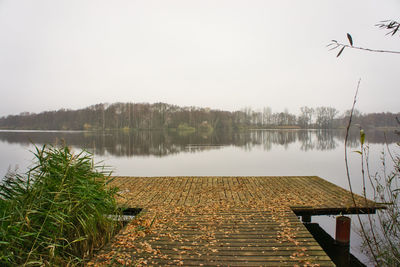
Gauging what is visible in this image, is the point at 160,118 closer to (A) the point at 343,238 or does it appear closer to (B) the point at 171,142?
(B) the point at 171,142

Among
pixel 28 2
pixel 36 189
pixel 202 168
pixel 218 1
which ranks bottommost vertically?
pixel 202 168

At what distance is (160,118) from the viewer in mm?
72375

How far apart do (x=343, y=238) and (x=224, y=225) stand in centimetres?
206

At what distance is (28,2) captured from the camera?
71.8ft

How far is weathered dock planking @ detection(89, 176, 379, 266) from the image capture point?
272cm

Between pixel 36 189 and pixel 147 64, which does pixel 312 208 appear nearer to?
pixel 36 189

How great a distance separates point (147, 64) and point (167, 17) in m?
24.8

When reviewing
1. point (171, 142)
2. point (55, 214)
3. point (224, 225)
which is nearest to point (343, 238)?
Result: point (224, 225)

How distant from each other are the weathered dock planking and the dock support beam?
55 centimetres

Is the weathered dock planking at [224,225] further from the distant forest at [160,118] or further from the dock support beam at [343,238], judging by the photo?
the distant forest at [160,118]

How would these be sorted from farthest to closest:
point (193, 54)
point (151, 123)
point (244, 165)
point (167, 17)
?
1. point (151, 123)
2. point (193, 54)
3. point (167, 17)
4. point (244, 165)

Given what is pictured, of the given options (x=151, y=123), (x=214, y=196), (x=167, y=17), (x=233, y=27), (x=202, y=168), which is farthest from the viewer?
(x=151, y=123)

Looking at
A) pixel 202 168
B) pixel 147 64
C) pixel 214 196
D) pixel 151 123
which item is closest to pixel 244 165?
pixel 202 168

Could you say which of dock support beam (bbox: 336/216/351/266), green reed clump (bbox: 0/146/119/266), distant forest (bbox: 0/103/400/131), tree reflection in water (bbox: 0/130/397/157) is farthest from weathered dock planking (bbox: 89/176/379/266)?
distant forest (bbox: 0/103/400/131)
